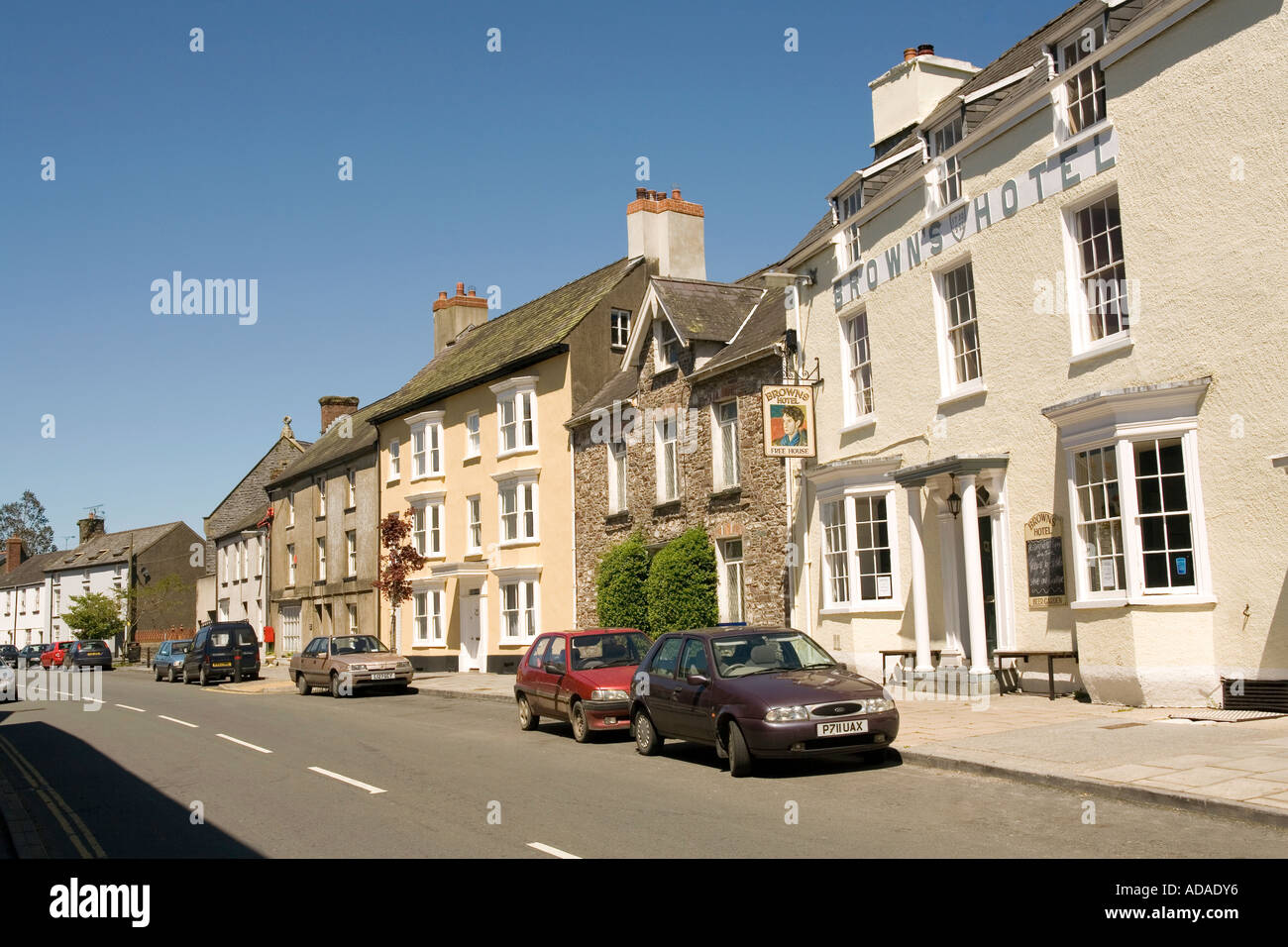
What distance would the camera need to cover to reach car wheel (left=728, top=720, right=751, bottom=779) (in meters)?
11.3

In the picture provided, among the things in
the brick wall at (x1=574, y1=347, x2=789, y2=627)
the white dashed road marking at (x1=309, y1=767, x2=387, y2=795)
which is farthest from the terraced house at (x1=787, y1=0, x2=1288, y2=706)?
the white dashed road marking at (x1=309, y1=767, x2=387, y2=795)

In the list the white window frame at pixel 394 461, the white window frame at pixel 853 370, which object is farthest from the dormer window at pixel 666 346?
the white window frame at pixel 394 461

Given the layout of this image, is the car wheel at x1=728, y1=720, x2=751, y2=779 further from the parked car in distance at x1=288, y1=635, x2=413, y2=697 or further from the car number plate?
the parked car in distance at x1=288, y1=635, x2=413, y2=697

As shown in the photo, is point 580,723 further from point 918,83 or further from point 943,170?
point 918,83

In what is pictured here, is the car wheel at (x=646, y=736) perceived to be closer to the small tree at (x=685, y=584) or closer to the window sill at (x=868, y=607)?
the window sill at (x=868, y=607)

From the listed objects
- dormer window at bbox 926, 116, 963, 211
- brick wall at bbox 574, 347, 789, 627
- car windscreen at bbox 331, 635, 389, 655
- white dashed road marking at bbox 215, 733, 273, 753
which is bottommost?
white dashed road marking at bbox 215, 733, 273, 753

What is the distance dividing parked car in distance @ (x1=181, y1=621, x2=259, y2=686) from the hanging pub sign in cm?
2402

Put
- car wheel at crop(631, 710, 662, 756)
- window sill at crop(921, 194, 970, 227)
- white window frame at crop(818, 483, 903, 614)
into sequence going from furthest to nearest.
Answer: white window frame at crop(818, 483, 903, 614) → window sill at crop(921, 194, 970, 227) → car wheel at crop(631, 710, 662, 756)

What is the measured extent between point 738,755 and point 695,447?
13.9m

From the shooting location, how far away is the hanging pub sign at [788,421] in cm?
2031

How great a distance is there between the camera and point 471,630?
3456 cm

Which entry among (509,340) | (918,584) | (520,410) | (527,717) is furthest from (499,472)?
(918,584)
